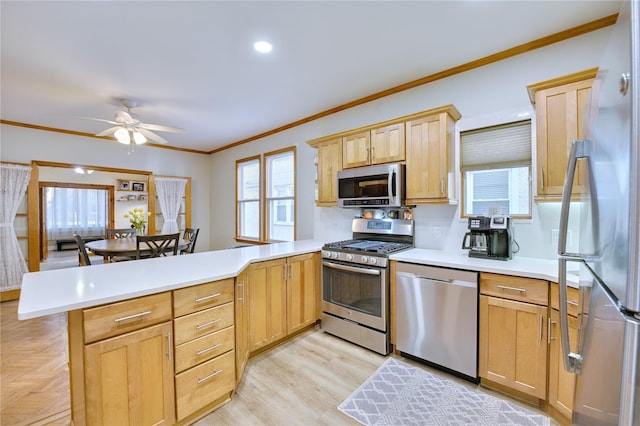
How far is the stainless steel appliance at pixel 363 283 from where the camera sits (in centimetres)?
253

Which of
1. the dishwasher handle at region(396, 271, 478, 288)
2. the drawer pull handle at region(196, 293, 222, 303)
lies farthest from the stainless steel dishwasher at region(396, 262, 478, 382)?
the drawer pull handle at region(196, 293, 222, 303)

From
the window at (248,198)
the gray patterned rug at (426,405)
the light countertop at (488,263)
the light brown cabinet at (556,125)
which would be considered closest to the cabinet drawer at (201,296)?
the gray patterned rug at (426,405)

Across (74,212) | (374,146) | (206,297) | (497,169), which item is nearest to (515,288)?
(497,169)

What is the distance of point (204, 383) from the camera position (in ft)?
5.68

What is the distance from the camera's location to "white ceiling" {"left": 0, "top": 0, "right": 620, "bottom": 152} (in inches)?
76.9

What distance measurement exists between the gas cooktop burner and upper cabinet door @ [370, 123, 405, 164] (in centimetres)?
89

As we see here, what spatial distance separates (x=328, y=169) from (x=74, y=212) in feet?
32.0

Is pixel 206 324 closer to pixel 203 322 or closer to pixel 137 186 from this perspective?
pixel 203 322

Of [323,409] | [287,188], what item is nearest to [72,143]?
[287,188]

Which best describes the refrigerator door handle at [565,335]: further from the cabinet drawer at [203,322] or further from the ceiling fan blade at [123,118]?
the ceiling fan blade at [123,118]

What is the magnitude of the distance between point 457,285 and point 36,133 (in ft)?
20.8

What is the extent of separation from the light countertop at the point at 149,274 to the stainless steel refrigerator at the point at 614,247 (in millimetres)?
1148

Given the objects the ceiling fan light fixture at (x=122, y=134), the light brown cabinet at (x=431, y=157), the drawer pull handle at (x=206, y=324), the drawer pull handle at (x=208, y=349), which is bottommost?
the drawer pull handle at (x=208, y=349)

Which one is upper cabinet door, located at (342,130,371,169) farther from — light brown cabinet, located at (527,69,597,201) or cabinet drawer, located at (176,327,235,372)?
cabinet drawer, located at (176,327,235,372)
